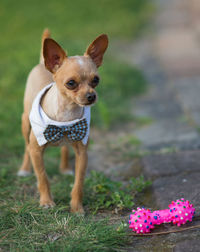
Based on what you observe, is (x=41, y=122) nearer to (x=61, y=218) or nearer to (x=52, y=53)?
(x=52, y=53)

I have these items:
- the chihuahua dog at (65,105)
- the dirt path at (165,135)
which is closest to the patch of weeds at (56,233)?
the dirt path at (165,135)

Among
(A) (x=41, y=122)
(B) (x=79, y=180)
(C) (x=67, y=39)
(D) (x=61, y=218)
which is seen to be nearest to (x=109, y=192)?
(B) (x=79, y=180)

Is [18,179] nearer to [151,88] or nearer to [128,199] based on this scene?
[128,199]

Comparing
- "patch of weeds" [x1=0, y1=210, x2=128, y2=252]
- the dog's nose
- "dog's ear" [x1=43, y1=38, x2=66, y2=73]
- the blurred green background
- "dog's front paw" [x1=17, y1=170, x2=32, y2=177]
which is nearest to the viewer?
"patch of weeds" [x1=0, y1=210, x2=128, y2=252]

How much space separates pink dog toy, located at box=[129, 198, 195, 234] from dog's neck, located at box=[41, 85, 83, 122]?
0.95 metres

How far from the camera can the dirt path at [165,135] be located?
11.1ft

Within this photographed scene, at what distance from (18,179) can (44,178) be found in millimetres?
646

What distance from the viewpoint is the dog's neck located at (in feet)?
10.8

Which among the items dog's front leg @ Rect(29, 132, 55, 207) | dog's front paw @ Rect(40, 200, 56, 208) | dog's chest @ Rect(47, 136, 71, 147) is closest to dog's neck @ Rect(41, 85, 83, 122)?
dog's chest @ Rect(47, 136, 71, 147)

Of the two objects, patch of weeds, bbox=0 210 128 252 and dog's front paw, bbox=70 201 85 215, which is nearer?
patch of weeds, bbox=0 210 128 252

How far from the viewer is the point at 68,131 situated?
337 centimetres

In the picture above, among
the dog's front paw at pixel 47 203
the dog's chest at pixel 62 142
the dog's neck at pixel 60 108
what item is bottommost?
the dog's front paw at pixel 47 203

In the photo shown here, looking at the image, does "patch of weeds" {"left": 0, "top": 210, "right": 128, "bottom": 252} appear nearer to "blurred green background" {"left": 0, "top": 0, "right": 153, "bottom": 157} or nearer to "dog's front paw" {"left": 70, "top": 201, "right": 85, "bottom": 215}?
"dog's front paw" {"left": 70, "top": 201, "right": 85, "bottom": 215}

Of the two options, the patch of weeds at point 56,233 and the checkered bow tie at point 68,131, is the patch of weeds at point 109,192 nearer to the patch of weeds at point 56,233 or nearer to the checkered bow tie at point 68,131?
the patch of weeds at point 56,233
